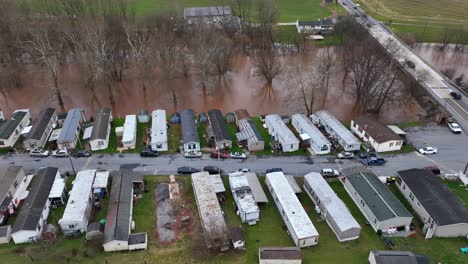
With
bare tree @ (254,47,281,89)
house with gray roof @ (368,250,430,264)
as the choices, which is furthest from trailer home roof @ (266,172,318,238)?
bare tree @ (254,47,281,89)

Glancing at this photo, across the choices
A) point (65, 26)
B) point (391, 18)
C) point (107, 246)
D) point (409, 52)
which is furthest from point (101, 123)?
point (391, 18)

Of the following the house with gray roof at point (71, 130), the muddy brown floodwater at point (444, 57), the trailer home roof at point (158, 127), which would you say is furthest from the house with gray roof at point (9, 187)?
the muddy brown floodwater at point (444, 57)

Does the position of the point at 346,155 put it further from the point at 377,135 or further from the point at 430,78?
the point at 430,78

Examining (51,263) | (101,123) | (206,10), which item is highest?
(206,10)

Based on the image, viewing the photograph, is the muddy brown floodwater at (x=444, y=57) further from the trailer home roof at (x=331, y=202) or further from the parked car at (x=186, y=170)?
the parked car at (x=186, y=170)

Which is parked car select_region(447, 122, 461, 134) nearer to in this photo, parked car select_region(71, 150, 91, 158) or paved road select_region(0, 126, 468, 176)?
paved road select_region(0, 126, 468, 176)

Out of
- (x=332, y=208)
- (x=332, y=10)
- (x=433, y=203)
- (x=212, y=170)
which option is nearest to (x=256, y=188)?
(x=212, y=170)

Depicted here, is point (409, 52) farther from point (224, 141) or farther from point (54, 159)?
point (54, 159)
